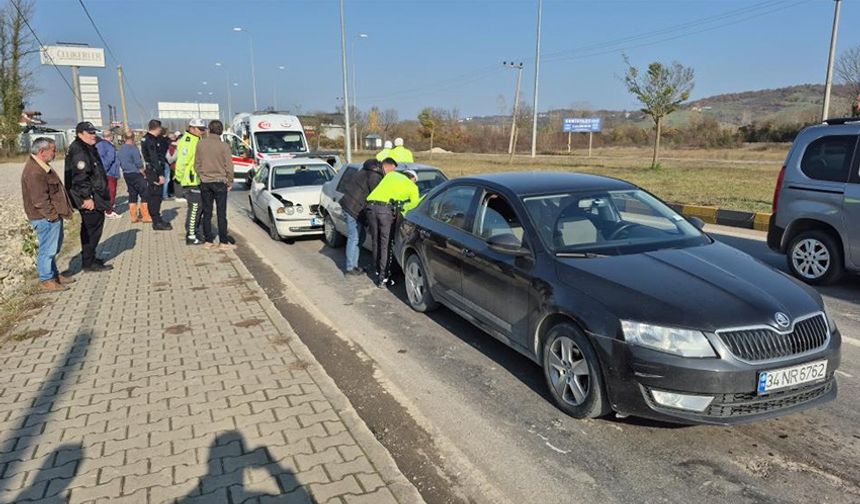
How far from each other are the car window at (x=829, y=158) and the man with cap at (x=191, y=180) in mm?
8683

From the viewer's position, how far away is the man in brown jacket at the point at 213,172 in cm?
923

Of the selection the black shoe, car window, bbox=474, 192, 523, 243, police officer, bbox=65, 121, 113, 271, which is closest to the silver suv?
car window, bbox=474, 192, 523, 243

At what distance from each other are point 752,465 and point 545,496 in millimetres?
1244

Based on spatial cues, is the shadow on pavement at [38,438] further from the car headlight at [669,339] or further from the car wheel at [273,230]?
the car wheel at [273,230]

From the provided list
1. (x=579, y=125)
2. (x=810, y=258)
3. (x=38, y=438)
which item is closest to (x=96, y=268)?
(x=38, y=438)

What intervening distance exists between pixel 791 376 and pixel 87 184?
25.4ft

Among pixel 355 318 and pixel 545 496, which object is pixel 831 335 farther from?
pixel 355 318

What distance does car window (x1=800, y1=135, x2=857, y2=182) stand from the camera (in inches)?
267

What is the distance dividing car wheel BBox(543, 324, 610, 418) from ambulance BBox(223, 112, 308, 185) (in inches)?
690

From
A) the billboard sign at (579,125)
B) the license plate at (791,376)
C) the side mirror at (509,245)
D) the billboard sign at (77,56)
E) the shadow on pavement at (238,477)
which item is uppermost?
the billboard sign at (77,56)

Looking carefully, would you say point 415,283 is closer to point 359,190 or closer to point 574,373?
point 359,190

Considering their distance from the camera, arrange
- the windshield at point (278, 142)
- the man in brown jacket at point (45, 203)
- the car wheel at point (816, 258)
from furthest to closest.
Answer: the windshield at point (278, 142)
the car wheel at point (816, 258)
the man in brown jacket at point (45, 203)

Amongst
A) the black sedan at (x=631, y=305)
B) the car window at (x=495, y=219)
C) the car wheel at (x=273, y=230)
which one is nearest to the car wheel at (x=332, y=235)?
the car wheel at (x=273, y=230)

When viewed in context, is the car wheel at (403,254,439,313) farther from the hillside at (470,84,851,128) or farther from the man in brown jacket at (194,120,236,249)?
the hillside at (470,84,851,128)
